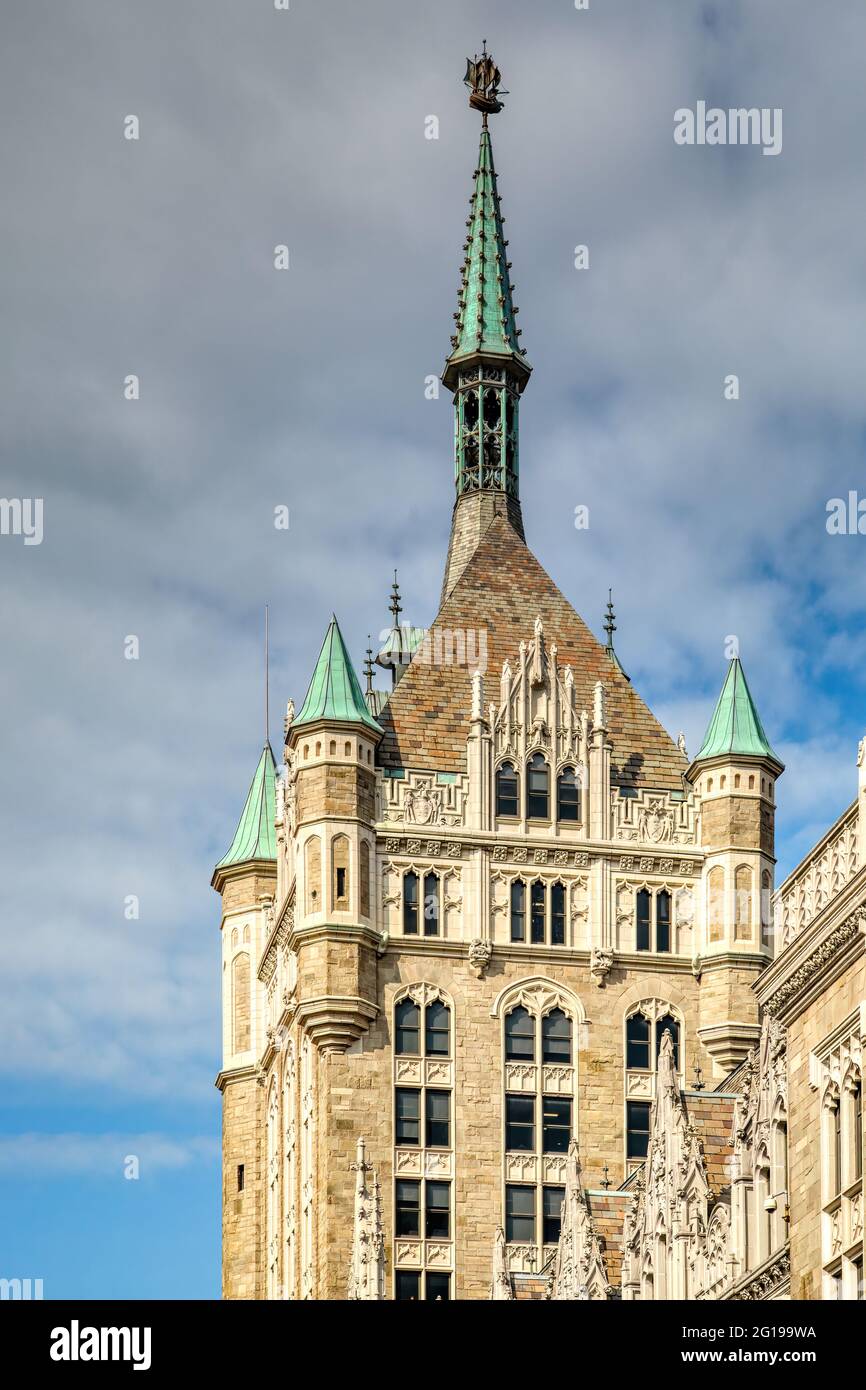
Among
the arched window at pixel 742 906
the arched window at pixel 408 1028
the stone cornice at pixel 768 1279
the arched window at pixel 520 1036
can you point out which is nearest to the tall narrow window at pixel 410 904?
the arched window at pixel 408 1028

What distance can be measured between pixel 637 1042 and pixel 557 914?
4.02 metres

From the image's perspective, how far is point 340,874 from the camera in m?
82.8

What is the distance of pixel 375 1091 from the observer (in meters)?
81.2

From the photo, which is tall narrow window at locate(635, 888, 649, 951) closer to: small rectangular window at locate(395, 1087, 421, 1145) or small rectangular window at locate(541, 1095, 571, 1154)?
small rectangular window at locate(541, 1095, 571, 1154)

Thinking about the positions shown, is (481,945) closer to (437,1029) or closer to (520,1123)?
(437,1029)

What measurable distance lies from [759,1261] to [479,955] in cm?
3551

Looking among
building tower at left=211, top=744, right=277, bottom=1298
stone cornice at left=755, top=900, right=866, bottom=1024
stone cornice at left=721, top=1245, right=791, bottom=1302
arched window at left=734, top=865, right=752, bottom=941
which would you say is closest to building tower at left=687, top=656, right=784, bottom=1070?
arched window at left=734, top=865, right=752, bottom=941

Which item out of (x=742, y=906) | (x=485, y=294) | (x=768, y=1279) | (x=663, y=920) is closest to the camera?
(x=768, y=1279)

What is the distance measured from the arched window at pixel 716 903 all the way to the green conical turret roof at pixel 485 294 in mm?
19547

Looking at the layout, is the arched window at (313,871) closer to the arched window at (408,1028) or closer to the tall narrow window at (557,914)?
the arched window at (408,1028)

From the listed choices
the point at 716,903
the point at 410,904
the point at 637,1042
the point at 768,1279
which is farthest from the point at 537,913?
the point at 768,1279

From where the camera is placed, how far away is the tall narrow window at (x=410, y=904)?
273 feet
